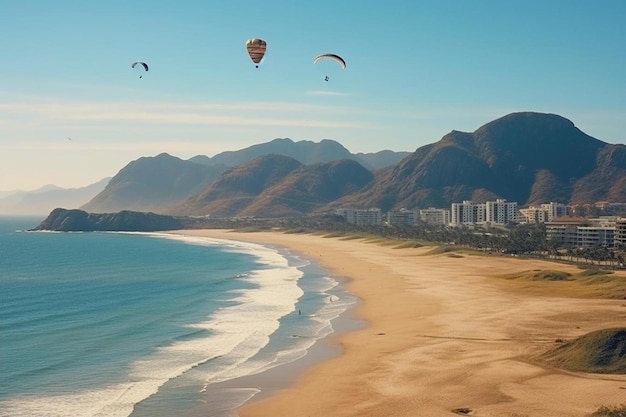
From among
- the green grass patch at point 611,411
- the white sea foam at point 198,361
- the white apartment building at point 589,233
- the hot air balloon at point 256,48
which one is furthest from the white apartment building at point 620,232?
the green grass patch at point 611,411

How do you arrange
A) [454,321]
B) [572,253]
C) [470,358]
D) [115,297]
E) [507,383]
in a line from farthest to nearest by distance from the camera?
[572,253], [115,297], [454,321], [470,358], [507,383]

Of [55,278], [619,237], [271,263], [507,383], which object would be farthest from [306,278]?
[619,237]

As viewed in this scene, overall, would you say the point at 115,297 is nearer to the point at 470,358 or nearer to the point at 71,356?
the point at 71,356

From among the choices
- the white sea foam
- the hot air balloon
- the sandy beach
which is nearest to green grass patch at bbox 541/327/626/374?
the sandy beach

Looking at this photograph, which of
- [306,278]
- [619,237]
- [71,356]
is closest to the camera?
[71,356]

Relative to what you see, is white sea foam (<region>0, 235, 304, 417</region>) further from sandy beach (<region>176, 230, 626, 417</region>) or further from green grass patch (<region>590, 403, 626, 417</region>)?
green grass patch (<region>590, 403, 626, 417</region>)

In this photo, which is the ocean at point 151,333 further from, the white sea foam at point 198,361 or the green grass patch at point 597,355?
the green grass patch at point 597,355

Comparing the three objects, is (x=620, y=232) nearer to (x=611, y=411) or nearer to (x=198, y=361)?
(x=198, y=361)
